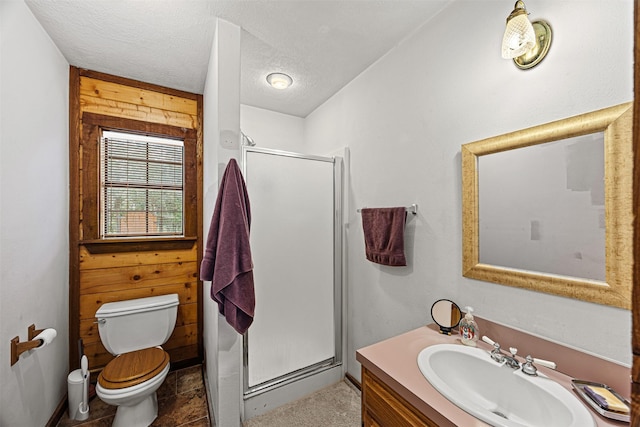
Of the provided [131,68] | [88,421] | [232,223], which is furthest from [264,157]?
[88,421]

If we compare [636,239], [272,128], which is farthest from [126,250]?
[636,239]

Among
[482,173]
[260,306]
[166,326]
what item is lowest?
[166,326]

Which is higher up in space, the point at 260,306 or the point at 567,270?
the point at 567,270

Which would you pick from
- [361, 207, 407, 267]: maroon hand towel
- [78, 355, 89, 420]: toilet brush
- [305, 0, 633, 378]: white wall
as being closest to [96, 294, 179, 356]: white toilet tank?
[78, 355, 89, 420]: toilet brush

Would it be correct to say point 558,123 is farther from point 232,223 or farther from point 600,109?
point 232,223

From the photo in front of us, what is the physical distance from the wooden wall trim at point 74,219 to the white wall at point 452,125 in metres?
2.03

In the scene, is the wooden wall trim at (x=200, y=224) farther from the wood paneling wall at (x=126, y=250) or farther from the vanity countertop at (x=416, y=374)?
the vanity countertop at (x=416, y=374)

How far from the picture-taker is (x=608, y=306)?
0.89 meters

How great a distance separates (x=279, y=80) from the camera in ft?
6.90

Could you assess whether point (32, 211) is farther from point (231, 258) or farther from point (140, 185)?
point (231, 258)

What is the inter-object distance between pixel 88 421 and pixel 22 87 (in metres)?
2.05

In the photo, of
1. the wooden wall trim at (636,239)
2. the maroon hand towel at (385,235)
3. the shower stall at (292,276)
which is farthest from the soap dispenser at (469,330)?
the shower stall at (292,276)

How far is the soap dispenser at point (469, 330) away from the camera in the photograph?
1171 mm

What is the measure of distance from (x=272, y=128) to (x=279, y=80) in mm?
664
